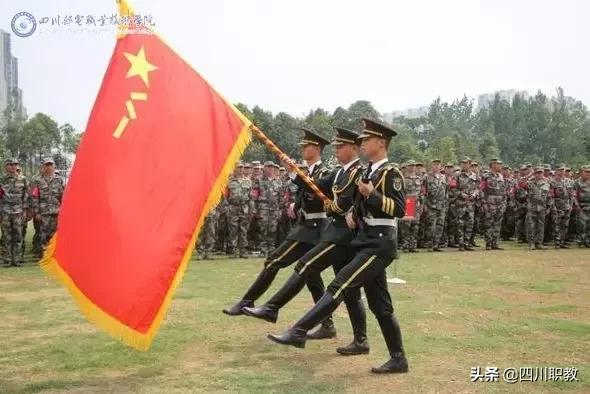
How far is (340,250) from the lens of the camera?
19.0 ft

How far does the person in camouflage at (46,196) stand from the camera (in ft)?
41.3

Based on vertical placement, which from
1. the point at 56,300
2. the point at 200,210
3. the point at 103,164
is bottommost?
the point at 56,300

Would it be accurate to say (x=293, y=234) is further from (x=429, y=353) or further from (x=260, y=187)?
(x=260, y=187)


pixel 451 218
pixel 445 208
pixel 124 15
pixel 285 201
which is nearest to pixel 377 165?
pixel 124 15

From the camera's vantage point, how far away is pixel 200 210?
4855 mm

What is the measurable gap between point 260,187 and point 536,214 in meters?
7.09

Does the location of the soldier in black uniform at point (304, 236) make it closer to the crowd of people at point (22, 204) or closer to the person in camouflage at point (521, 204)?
the crowd of people at point (22, 204)

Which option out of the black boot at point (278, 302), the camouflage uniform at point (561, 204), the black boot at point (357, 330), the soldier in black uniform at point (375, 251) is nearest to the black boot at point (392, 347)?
the soldier in black uniform at point (375, 251)

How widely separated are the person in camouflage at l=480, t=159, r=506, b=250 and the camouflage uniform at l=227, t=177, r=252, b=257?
6.06 metres

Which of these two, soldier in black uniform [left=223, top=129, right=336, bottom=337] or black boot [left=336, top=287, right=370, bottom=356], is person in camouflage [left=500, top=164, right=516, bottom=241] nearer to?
soldier in black uniform [left=223, top=129, right=336, bottom=337]

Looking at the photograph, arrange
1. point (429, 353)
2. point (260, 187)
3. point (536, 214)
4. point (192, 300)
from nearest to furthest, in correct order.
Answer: point (429, 353) < point (192, 300) < point (260, 187) < point (536, 214)

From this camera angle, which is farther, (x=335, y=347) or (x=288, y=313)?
(x=288, y=313)

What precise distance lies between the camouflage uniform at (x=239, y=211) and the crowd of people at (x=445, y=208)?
2 centimetres

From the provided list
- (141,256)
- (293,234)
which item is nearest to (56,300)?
(293,234)
